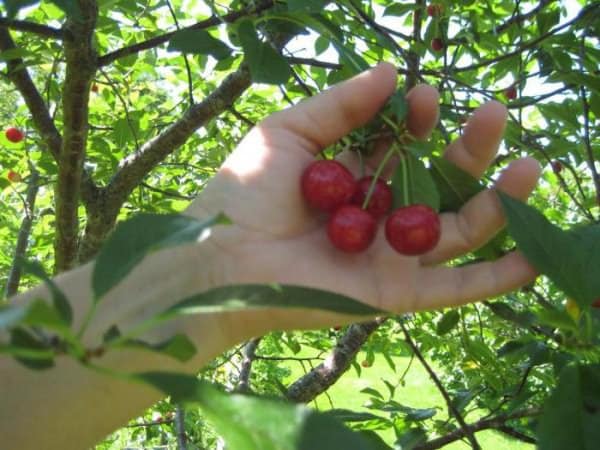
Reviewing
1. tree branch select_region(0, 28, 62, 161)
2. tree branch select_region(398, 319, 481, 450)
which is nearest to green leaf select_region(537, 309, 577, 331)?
tree branch select_region(398, 319, 481, 450)

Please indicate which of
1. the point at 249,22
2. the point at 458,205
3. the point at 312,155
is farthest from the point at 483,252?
the point at 249,22

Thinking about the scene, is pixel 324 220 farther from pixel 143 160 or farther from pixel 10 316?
pixel 143 160

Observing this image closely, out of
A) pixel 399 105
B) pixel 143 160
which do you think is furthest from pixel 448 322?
pixel 143 160

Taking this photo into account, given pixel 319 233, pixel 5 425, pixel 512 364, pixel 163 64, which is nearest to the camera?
pixel 5 425

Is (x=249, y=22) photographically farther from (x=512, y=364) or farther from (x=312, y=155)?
(x=512, y=364)

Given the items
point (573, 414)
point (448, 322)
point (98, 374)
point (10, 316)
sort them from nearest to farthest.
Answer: point (10, 316), point (573, 414), point (98, 374), point (448, 322)

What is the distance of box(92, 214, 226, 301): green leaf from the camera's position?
A: 0.68 meters

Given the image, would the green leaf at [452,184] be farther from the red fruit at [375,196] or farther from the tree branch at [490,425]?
the tree branch at [490,425]

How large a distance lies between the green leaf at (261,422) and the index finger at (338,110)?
0.76 metres

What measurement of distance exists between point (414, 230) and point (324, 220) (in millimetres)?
263

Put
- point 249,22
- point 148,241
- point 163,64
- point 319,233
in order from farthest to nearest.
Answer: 1. point 163,64
2. point 249,22
3. point 319,233
4. point 148,241

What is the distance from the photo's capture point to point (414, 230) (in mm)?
1124

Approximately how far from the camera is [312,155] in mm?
1357

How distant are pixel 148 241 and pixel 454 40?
1.84 meters
